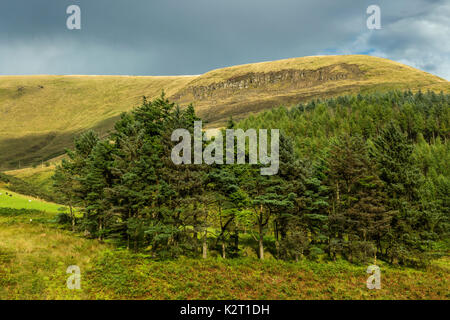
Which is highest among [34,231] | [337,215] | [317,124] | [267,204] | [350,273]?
[317,124]

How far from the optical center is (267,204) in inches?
1139

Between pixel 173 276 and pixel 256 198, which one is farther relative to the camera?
pixel 256 198

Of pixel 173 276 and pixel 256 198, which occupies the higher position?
pixel 256 198

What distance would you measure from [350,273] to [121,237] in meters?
28.5

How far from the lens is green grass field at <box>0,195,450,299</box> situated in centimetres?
1953

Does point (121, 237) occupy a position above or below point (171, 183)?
below

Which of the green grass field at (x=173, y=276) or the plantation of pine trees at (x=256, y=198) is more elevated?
the plantation of pine trees at (x=256, y=198)

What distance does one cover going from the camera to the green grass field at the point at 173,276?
64.1 ft

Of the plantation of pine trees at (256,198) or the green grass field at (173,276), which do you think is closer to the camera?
the green grass field at (173,276)

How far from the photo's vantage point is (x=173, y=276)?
23.4 meters

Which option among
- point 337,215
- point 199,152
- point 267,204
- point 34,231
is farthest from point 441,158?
point 34,231
